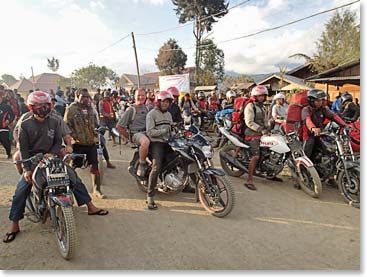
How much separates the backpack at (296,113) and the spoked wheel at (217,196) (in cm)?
190

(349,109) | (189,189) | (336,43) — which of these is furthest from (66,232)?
(336,43)

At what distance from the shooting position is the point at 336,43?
23.7 meters

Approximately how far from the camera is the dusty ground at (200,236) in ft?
8.42

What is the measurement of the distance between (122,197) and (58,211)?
152 cm

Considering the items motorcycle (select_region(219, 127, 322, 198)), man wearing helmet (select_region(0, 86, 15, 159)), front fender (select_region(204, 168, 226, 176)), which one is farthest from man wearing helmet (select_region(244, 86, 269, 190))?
man wearing helmet (select_region(0, 86, 15, 159))

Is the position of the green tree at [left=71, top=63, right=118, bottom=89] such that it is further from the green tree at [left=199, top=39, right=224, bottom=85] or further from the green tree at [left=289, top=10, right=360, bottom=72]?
the green tree at [left=289, top=10, right=360, bottom=72]

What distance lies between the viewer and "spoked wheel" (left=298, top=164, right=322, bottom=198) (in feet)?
13.1

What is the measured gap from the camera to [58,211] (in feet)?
8.90

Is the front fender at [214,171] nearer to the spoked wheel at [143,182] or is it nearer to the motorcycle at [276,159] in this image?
the spoked wheel at [143,182]

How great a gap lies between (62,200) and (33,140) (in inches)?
33.8

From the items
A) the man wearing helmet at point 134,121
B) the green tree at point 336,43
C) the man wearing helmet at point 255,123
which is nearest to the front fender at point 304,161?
the man wearing helmet at point 255,123

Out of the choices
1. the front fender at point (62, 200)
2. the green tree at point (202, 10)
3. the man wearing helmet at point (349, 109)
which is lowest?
the front fender at point (62, 200)

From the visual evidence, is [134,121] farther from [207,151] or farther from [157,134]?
[207,151]

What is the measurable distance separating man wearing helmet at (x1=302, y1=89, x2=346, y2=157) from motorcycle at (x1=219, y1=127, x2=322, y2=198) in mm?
224
